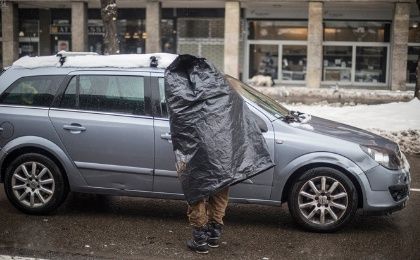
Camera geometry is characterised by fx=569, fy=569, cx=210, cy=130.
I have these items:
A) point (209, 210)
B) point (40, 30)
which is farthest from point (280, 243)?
point (40, 30)

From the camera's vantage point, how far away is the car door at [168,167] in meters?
6.01

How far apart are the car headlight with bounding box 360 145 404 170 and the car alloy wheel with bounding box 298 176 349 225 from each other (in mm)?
457

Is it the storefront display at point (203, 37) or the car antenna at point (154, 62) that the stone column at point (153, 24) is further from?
the car antenna at point (154, 62)

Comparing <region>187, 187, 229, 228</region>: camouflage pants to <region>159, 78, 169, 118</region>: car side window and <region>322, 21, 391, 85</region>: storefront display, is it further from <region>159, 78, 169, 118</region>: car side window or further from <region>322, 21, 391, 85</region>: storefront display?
<region>322, 21, 391, 85</region>: storefront display

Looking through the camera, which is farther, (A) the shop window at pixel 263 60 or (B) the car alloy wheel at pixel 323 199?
(A) the shop window at pixel 263 60

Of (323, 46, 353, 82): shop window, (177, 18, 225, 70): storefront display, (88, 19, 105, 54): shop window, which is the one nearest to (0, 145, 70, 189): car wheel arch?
(177, 18, 225, 70): storefront display

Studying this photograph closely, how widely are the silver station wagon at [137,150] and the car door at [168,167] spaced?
0.01m

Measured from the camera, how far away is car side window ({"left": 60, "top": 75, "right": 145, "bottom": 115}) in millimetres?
6398

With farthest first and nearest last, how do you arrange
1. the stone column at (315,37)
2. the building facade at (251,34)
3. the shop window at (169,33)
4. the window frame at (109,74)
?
1. the shop window at (169,33)
2. the building facade at (251,34)
3. the stone column at (315,37)
4. the window frame at (109,74)

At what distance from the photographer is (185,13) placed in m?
28.9

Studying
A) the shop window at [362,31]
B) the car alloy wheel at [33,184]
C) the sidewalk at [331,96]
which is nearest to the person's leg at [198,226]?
the car alloy wheel at [33,184]

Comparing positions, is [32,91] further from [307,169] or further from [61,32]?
[61,32]

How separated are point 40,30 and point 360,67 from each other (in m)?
16.7

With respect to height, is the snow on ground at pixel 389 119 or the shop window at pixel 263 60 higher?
the shop window at pixel 263 60
